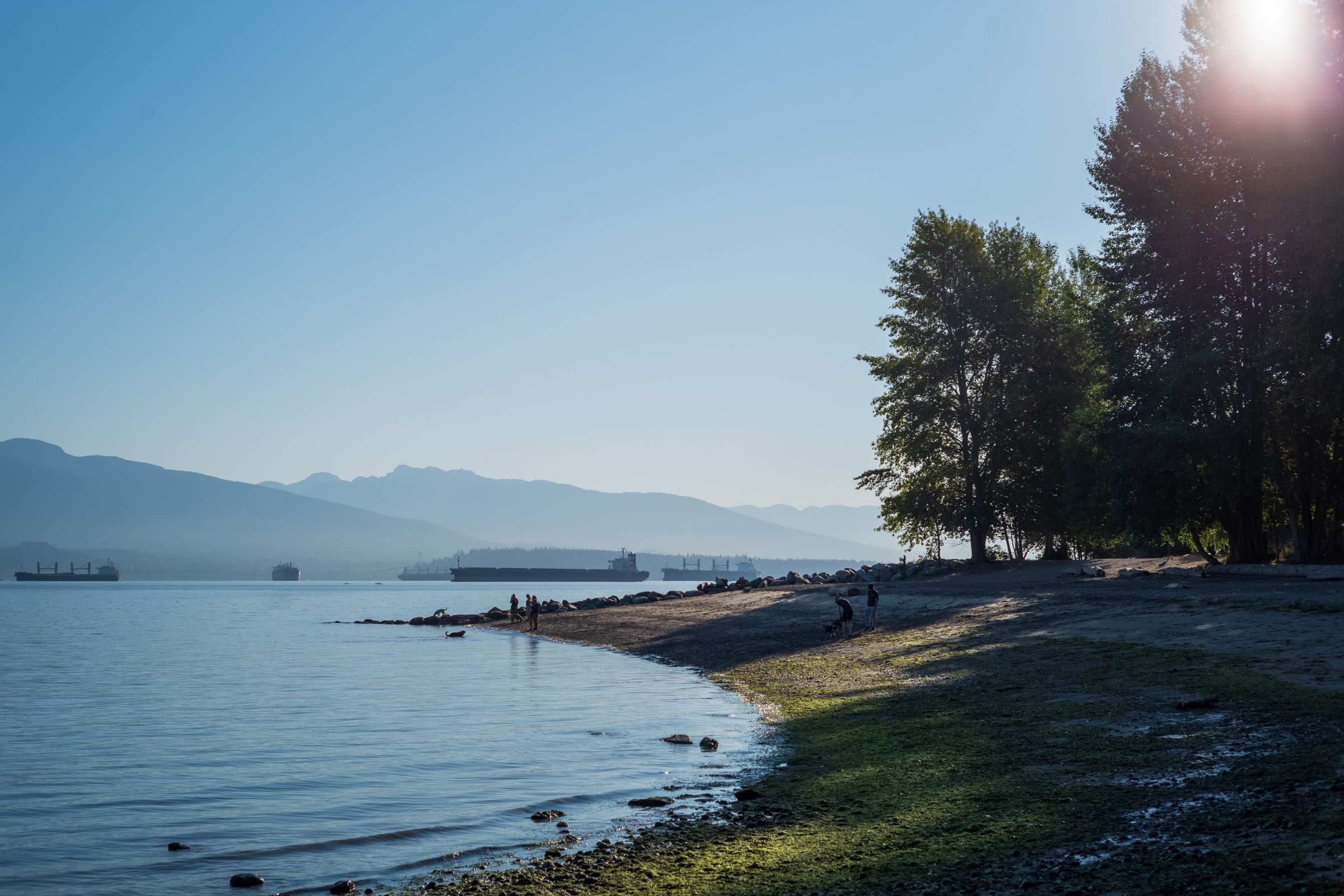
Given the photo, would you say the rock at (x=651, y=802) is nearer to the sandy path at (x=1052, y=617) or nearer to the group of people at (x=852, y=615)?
the sandy path at (x=1052, y=617)

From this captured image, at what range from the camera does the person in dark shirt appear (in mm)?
36031

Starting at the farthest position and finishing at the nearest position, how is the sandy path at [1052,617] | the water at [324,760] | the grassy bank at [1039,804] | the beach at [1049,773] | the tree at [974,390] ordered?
the tree at [974,390] < the sandy path at [1052,617] < the water at [324,760] < the beach at [1049,773] < the grassy bank at [1039,804]

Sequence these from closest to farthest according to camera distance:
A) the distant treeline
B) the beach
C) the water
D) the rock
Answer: the beach
the water
the rock
the distant treeline

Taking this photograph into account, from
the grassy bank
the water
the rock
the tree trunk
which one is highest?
the tree trunk

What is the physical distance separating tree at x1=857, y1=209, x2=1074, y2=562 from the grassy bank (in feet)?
118

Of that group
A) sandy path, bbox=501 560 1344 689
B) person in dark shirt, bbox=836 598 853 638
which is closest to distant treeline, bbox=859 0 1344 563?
sandy path, bbox=501 560 1344 689

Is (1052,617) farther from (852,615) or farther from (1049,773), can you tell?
(1049,773)

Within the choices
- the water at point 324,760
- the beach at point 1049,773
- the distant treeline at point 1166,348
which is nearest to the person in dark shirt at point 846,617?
the beach at point 1049,773

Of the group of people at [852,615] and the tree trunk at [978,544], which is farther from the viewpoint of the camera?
the tree trunk at [978,544]

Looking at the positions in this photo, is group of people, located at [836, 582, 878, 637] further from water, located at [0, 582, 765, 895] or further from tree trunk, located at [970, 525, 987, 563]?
tree trunk, located at [970, 525, 987, 563]

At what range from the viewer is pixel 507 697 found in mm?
30438

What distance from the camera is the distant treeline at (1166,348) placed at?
105 feet

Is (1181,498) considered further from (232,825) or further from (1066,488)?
(232,825)

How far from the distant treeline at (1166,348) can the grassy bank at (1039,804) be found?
19.8 metres
